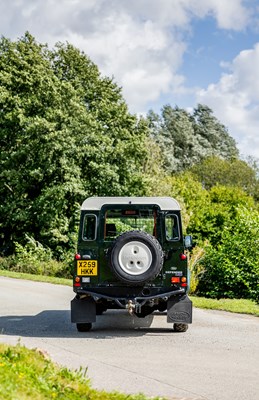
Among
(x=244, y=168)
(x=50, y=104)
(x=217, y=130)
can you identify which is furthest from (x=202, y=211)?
(x=217, y=130)

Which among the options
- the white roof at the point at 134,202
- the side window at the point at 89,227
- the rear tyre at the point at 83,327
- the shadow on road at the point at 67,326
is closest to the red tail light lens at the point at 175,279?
the shadow on road at the point at 67,326

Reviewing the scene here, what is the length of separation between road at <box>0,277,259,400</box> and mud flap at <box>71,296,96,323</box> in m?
0.30

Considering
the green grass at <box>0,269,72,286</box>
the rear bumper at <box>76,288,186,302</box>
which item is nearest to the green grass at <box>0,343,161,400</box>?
the rear bumper at <box>76,288,186,302</box>

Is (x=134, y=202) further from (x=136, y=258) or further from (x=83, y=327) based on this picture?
(x=83, y=327)

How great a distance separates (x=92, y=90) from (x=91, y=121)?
15.6ft

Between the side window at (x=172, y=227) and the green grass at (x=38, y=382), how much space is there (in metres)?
5.07

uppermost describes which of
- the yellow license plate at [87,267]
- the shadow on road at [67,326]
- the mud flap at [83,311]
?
the yellow license plate at [87,267]

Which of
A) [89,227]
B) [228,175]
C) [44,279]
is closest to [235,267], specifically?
[44,279]

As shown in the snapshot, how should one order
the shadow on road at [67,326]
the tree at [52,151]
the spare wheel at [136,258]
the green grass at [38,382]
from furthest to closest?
the tree at [52,151] → the shadow on road at [67,326] → the spare wheel at [136,258] → the green grass at [38,382]

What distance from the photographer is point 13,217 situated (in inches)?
1449

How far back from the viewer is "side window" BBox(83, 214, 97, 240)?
12.1 metres

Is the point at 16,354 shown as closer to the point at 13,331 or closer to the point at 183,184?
the point at 13,331

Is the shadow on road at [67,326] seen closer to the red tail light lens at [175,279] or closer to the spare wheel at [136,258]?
the red tail light lens at [175,279]

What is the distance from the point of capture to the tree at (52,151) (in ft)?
116
